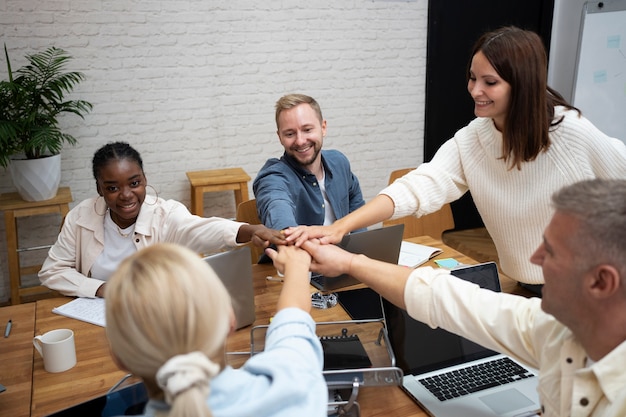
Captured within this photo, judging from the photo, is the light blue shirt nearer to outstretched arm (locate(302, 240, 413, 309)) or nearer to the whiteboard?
outstretched arm (locate(302, 240, 413, 309))

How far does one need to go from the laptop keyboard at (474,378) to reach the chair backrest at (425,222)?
4.99 feet

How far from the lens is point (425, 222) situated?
9.98 feet

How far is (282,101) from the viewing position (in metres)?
2.47

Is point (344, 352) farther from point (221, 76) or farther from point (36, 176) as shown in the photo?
point (221, 76)

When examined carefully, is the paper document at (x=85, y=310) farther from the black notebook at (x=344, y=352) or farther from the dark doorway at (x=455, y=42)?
the dark doorway at (x=455, y=42)

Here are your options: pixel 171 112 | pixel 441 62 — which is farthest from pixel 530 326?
pixel 441 62

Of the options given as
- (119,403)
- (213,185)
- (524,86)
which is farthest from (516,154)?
(213,185)

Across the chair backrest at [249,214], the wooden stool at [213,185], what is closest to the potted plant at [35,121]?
the wooden stool at [213,185]

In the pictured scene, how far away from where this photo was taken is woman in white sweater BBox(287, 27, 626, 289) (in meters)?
1.89

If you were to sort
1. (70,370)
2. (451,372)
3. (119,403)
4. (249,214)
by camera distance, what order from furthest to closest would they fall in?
(249,214) < (70,370) < (451,372) < (119,403)

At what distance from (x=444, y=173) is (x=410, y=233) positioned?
2.92ft

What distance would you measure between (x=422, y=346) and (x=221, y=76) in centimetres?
306

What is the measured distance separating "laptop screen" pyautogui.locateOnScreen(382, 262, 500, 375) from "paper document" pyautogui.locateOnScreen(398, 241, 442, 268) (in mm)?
728

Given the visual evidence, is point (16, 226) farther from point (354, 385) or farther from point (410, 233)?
point (354, 385)
